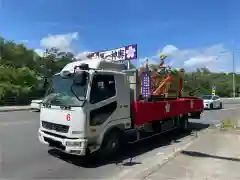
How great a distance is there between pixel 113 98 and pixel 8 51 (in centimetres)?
4422

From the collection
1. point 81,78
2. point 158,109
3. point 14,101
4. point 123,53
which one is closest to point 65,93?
point 81,78

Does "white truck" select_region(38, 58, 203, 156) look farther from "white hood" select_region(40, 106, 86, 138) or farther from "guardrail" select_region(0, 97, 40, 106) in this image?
"guardrail" select_region(0, 97, 40, 106)

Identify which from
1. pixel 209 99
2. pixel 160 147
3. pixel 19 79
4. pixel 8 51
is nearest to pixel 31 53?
pixel 8 51

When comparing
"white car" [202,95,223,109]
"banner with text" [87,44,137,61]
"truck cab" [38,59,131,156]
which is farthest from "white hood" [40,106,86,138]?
"white car" [202,95,223,109]

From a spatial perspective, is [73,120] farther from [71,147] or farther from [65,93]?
[65,93]

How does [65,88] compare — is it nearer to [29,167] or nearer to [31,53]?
[29,167]

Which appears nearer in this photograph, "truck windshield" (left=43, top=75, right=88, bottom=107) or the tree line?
"truck windshield" (left=43, top=75, right=88, bottom=107)

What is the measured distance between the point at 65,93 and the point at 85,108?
90 centimetres

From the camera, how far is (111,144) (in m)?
8.02

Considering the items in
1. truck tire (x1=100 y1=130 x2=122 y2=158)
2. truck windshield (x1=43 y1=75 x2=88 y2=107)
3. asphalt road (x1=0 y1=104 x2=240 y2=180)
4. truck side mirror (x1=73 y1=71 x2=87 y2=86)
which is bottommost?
asphalt road (x1=0 y1=104 x2=240 y2=180)

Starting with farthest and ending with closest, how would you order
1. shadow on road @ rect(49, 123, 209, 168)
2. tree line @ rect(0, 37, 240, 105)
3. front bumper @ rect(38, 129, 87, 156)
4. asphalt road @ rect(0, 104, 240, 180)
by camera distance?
tree line @ rect(0, 37, 240, 105), shadow on road @ rect(49, 123, 209, 168), front bumper @ rect(38, 129, 87, 156), asphalt road @ rect(0, 104, 240, 180)

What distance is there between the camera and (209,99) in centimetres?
3025

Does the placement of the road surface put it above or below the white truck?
below

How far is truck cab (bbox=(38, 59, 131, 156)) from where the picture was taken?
721 cm
